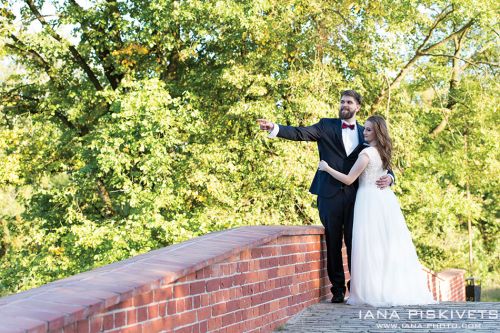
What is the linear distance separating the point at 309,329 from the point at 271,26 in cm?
1038

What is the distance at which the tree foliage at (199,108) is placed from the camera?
15266 mm

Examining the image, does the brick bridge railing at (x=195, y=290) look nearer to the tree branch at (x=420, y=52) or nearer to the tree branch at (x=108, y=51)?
the tree branch at (x=420, y=52)

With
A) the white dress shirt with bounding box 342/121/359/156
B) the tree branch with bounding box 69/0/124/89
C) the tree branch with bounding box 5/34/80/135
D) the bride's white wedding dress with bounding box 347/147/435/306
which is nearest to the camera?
the bride's white wedding dress with bounding box 347/147/435/306

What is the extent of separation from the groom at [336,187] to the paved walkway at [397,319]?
0.40m

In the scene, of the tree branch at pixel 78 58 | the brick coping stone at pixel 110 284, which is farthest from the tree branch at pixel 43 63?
the brick coping stone at pixel 110 284

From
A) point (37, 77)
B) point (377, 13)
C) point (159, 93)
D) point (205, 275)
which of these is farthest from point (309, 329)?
point (37, 77)

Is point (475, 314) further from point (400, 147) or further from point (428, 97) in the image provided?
point (428, 97)

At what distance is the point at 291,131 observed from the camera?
7047mm

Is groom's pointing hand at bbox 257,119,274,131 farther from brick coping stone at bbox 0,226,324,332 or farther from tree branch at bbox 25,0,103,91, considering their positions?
tree branch at bbox 25,0,103,91

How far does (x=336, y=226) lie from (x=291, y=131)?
1022mm

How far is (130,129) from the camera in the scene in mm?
15539

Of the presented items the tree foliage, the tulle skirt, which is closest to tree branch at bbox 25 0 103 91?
the tree foliage

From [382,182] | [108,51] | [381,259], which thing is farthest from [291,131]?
Result: [108,51]

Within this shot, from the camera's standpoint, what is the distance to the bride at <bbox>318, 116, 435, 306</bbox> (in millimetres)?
7195
